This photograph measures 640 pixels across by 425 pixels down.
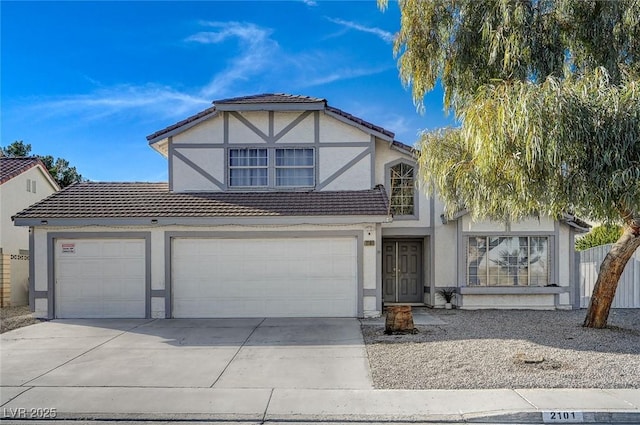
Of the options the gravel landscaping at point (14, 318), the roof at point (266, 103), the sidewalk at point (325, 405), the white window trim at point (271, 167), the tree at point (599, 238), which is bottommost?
the gravel landscaping at point (14, 318)

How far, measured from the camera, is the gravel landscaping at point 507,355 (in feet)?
22.0

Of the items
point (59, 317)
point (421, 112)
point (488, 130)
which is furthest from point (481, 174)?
point (59, 317)

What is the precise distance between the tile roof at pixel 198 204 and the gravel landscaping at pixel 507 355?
346cm

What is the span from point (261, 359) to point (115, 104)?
1181 centimetres

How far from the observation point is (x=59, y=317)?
12.3 meters

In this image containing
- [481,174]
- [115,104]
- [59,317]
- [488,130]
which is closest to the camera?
[488,130]

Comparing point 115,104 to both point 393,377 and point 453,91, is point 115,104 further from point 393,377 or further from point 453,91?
point 393,377

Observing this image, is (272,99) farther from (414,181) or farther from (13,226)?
(13,226)

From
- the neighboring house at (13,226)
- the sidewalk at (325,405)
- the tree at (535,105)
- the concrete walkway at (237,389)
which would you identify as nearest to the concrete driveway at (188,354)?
the concrete walkway at (237,389)

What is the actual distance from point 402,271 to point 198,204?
686 centimetres

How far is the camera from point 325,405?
5.88m

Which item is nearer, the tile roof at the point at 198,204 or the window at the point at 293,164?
the tile roof at the point at 198,204

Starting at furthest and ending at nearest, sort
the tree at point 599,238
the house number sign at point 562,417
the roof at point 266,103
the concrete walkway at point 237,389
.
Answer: the tree at point 599,238, the roof at point 266,103, the concrete walkway at point 237,389, the house number sign at point 562,417

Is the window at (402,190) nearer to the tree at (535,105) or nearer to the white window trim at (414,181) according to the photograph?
the white window trim at (414,181)
